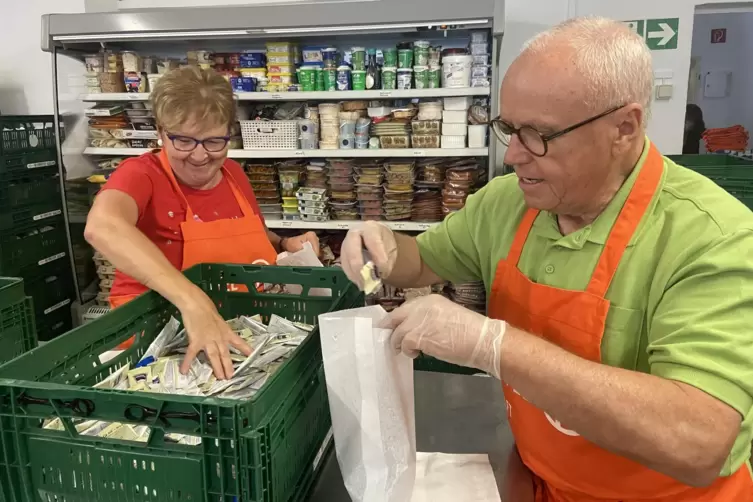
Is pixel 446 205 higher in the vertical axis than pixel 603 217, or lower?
lower

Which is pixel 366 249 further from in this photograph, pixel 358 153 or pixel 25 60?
pixel 25 60

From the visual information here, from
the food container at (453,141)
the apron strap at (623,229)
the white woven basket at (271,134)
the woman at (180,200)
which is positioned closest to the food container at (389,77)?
the food container at (453,141)

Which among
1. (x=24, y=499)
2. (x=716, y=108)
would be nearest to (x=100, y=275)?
(x=24, y=499)

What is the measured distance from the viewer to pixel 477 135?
3.65 meters

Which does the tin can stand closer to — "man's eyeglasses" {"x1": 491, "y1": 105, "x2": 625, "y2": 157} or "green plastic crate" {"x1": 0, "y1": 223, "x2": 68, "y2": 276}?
"green plastic crate" {"x1": 0, "y1": 223, "x2": 68, "y2": 276}

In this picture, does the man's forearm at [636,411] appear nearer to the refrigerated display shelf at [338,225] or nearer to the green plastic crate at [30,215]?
the refrigerated display shelf at [338,225]

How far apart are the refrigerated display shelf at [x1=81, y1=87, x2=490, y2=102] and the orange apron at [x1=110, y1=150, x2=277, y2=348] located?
1.71 metres

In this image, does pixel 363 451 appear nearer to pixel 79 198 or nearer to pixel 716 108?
pixel 79 198

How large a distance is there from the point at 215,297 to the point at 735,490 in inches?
52.7

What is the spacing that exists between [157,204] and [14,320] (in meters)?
0.52

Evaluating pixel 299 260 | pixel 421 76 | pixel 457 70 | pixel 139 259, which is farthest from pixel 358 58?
pixel 139 259

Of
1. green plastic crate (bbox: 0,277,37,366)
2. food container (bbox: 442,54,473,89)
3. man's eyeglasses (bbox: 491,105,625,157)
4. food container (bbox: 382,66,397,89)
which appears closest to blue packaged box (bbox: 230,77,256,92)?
food container (bbox: 382,66,397,89)

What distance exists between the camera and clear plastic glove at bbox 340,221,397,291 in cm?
142

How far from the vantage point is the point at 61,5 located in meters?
4.55
